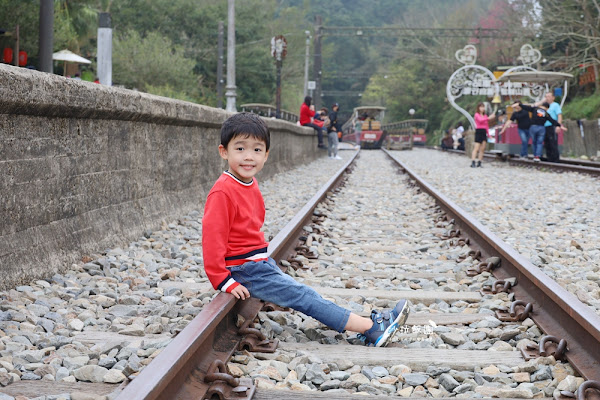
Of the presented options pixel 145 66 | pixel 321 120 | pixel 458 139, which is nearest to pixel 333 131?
pixel 321 120

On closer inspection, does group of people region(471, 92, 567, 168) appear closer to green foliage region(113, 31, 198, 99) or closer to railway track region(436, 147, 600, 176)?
railway track region(436, 147, 600, 176)

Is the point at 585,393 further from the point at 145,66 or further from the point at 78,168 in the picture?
the point at 145,66

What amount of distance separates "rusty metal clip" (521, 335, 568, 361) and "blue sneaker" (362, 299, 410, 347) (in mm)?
547

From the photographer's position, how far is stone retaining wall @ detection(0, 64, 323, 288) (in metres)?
4.10

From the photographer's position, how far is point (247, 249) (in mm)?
3559

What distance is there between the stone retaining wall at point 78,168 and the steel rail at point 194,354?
1.38 m

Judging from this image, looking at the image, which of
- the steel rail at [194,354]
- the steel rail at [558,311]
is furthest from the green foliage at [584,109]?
the steel rail at [194,354]

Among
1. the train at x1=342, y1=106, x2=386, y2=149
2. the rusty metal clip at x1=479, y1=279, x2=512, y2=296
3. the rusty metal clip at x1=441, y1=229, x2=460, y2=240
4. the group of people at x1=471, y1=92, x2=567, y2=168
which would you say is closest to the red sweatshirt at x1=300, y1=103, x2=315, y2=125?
the group of people at x1=471, y1=92, x2=567, y2=168

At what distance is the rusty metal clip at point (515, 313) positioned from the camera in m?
3.69

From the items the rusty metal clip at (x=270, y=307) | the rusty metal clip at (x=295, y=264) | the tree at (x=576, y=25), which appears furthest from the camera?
the tree at (x=576, y=25)

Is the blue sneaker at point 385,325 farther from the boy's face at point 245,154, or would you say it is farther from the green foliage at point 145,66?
the green foliage at point 145,66

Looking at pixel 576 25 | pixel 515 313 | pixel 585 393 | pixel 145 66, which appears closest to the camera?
pixel 585 393

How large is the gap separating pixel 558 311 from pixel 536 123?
50.9 ft

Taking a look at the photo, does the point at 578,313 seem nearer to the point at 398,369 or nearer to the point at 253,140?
the point at 398,369
